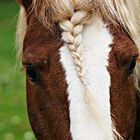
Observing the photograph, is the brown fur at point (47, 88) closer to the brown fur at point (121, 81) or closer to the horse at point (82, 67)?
the horse at point (82, 67)

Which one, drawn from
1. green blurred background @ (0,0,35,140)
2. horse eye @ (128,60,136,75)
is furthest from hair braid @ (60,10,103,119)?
green blurred background @ (0,0,35,140)

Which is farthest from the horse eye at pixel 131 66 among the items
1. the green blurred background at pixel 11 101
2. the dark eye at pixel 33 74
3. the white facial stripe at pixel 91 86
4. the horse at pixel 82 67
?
the green blurred background at pixel 11 101

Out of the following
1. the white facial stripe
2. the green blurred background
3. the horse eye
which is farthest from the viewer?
the green blurred background

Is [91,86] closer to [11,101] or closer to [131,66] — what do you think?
[131,66]

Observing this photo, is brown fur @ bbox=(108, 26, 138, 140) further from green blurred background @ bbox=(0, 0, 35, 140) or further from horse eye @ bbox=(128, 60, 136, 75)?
green blurred background @ bbox=(0, 0, 35, 140)

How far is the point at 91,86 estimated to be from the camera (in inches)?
122

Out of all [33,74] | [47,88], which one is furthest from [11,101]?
[47,88]

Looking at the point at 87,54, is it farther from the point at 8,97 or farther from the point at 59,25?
the point at 8,97

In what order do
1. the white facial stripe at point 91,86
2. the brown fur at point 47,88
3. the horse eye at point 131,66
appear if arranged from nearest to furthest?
1. the white facial stripe at point 91,86
2. the brown fur at point 47,88
3. the horse eye at point 131,66

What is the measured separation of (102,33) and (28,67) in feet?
1.53

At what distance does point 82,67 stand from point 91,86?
115mm

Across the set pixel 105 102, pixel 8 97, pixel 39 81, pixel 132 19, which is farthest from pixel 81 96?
pixel 8 97

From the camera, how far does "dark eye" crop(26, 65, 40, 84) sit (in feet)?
11.0

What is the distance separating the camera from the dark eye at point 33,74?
11.0 feet
